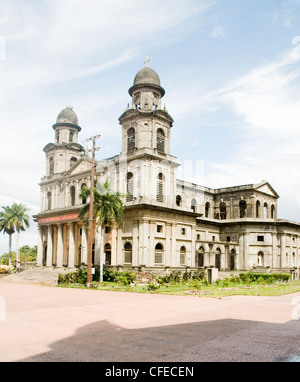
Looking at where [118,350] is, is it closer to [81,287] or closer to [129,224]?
[81,287]

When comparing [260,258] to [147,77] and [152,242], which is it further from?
[147,77]

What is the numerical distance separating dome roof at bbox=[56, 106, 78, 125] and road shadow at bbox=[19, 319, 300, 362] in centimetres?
4775

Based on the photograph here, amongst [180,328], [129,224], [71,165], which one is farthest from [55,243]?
[180,328]

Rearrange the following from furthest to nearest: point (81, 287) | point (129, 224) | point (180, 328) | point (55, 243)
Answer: point (55, 243) → point (129, 224) → point (81, 287) → point (180, 328)

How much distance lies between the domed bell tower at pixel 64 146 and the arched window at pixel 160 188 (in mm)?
16518

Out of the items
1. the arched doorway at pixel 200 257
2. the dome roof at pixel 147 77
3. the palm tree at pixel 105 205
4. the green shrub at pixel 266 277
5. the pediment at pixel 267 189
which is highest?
the dome roof at pixel 147 77

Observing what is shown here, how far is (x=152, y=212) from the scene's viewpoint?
42438 millimetres

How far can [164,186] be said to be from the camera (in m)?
44.8

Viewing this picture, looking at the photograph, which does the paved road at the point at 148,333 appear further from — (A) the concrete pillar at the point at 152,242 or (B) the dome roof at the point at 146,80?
(B) the dome roof at the point at 146,80

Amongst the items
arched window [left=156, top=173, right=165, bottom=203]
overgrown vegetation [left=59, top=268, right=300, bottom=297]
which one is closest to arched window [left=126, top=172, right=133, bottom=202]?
arched window [left=156, top=173, right=165, bottom=203]

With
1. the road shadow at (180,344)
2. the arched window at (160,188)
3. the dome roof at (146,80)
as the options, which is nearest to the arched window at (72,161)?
the dome roof at (146,80)

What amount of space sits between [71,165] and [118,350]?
49004 millimetres

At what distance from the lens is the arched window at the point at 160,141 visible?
46141mm
